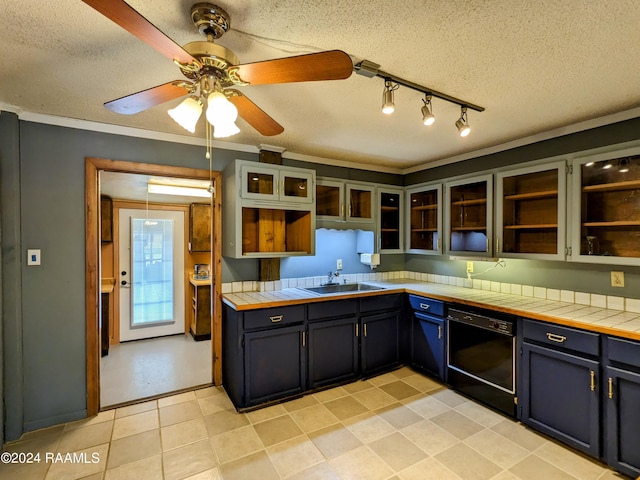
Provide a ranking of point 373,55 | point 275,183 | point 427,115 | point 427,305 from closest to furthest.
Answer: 1. point 373,55
2. point 427,115
3. point 275,183
4. point 427,305

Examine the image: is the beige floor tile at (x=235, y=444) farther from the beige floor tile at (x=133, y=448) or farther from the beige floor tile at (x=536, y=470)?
the beige floor tile at (x=536, y=470)

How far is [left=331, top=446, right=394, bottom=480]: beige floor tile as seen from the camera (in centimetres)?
188

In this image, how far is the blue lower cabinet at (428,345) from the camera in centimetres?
300

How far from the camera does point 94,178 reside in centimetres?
252

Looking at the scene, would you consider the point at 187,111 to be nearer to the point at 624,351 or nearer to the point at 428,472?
the point at 428,472

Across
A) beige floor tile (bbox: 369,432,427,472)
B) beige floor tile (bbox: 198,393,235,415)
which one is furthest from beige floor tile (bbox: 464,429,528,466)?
beige floor tile (bbox: 198,393,235,415)

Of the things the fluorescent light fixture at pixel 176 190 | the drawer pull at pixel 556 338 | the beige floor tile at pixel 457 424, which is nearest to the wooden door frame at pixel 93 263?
the fluorescent light fixture at pixel 176 190

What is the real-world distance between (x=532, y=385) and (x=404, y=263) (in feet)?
7.05

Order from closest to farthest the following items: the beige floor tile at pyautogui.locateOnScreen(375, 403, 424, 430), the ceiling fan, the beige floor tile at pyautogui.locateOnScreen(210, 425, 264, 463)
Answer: the ceiling fan → the beige floor tile at pyautogui.locateOnScreen(210, 425, 264, 463) → the beige floor tile at pyautogui.locateOnScreen(375, 403, 424, 430)

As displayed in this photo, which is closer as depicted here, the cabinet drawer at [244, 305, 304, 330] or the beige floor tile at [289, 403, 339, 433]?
the beige floor tile at [289, 403, 339, 433]

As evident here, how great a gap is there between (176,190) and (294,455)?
319 centimetres

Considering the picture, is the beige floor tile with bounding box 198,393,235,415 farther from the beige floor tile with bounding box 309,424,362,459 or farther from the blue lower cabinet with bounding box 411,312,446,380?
the blue lower cabinet with bounding box 411,312,446,380

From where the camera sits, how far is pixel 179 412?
8.42 ft

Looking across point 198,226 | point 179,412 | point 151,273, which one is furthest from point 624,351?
point 151,273
